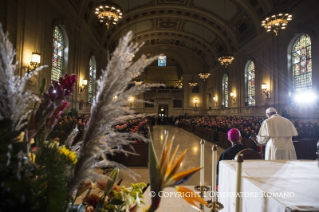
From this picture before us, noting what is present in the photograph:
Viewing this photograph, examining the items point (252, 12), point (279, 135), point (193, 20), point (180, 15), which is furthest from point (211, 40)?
point (279, 135)

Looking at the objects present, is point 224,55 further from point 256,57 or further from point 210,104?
point 210,104

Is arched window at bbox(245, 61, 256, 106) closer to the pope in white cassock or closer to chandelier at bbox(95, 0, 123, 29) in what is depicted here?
chandelier at bbox(95, 0, 123, 29)

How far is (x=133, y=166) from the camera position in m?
6.30

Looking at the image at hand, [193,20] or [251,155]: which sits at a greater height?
[193,20]

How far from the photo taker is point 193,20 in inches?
740

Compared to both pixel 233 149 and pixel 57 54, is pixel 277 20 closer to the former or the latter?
pixel 233 149

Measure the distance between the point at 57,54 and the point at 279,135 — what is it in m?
11.1

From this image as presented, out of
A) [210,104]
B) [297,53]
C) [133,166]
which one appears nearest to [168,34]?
[210,104]

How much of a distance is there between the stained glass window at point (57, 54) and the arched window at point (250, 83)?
547 inches

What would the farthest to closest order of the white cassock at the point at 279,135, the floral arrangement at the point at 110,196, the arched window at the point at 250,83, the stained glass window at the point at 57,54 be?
the arched window at the point at 250,83 < the stained glass window at the point at 57,54 < the white cassock at the point at 279,135 < the floral arrangement at the point at 110,196

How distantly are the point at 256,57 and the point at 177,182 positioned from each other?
16.9 metres

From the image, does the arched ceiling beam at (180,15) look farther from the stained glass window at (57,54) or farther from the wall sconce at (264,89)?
the stained glass window at (57,54)

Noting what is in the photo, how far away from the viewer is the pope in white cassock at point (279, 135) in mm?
3627

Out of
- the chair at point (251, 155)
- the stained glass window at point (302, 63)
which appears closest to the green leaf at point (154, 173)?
the chair at point (251, 155)
